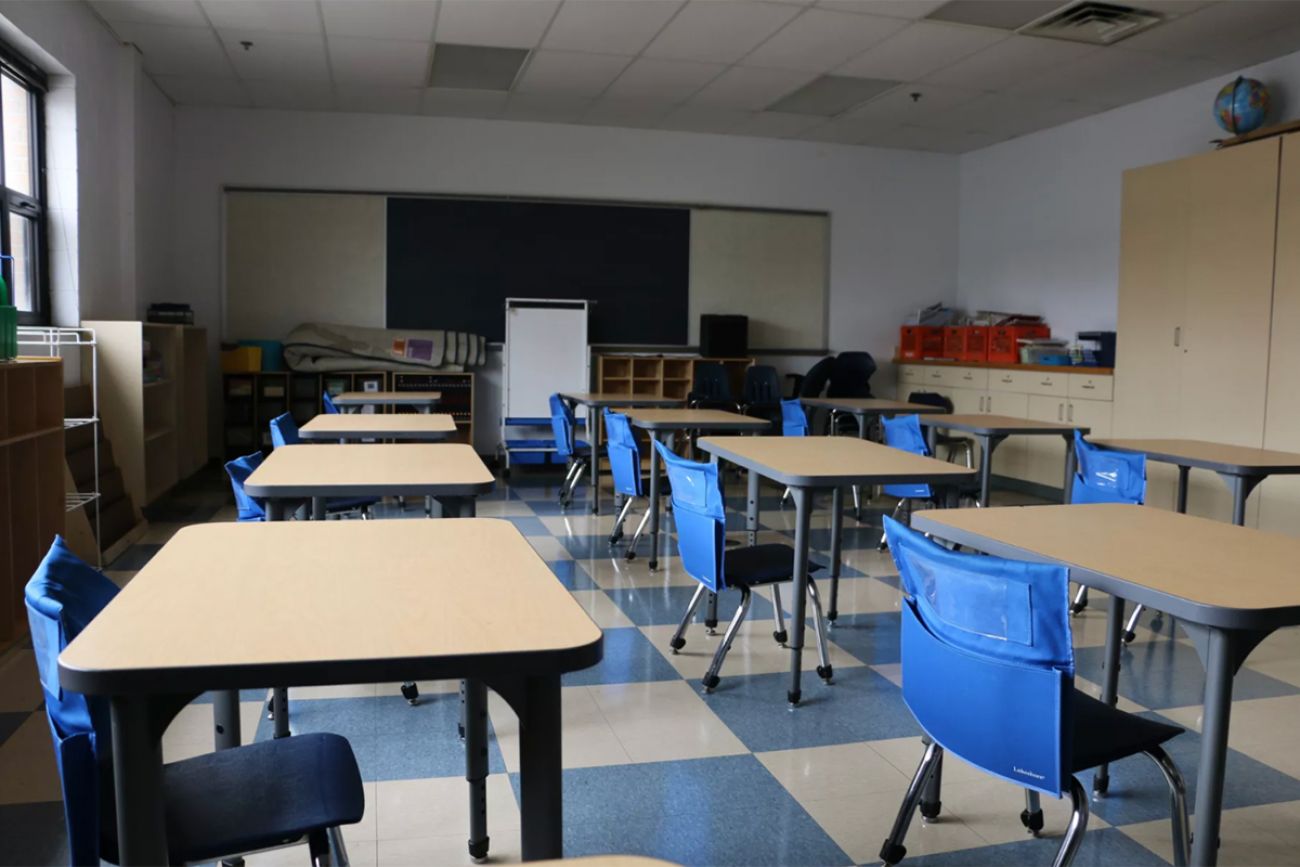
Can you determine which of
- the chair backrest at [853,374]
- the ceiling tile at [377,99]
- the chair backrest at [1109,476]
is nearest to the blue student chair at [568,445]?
the ceiling tile at [377,99]

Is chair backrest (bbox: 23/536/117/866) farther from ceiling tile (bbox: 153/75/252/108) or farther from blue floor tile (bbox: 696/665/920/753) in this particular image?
ceiling tile (bbox: 153/75/252/108)

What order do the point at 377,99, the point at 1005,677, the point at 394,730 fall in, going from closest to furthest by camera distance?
the point at 1005,677 → the point at 394,730 → the point at 377,99

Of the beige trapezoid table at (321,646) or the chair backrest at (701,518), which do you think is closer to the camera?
the beige trapezoid table at (321,646)

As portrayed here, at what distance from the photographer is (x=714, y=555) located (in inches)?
128

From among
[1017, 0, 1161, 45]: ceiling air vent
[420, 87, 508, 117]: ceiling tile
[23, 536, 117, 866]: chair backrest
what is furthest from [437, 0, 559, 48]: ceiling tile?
[23, 536, 117, 866]: chair backrest

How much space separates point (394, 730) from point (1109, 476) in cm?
281

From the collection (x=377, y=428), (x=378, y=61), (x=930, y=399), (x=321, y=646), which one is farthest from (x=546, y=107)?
(x=321, y=646)

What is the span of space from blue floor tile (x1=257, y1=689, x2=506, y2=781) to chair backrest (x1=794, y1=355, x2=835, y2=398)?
19.7 feet

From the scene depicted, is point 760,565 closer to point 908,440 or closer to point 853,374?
point 908,440

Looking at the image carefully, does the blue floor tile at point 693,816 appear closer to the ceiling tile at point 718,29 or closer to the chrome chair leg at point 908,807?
the chrome chair leg at point 908,807

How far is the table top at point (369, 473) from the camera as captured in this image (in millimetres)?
2666

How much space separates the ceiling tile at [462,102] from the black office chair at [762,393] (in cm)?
313

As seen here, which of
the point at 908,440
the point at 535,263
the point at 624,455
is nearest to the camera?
the point at 908,440

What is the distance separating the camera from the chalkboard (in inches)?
348
